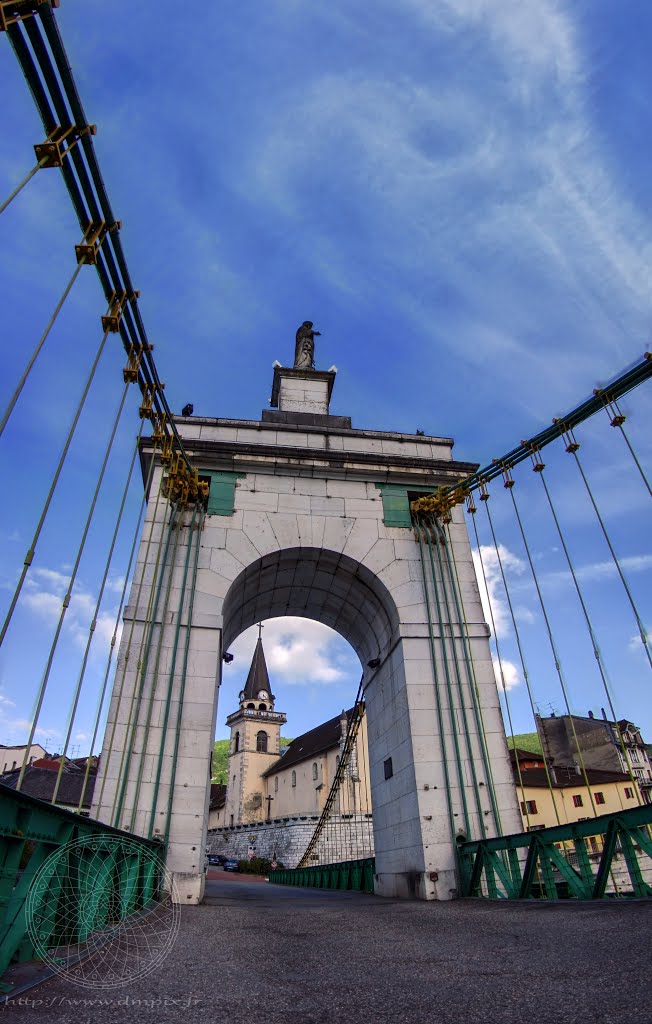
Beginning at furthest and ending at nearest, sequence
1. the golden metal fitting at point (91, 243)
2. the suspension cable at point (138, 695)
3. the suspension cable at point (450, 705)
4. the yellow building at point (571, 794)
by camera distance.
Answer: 1. the yellow building at point (571, 794)
2. the suspension cable at point (450, 705)
3. the suspension cable at point (138, 695)
4. the golden metal fitting at point (91, 243)

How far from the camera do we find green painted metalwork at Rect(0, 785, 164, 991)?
281 centimetres

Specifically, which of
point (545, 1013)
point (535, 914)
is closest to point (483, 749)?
point (535, 914)

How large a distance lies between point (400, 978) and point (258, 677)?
67968mm

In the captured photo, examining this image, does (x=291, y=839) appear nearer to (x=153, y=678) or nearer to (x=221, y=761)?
(x=153, y=678)

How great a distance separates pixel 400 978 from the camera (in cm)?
325

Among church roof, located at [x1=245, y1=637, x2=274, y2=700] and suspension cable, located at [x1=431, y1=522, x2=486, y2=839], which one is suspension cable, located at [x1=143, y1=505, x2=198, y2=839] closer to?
suspension cable, located at [x1=431, y1=522, x2=486, y2=839]

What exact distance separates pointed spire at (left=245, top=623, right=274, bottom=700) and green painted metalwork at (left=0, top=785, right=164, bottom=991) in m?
61.9

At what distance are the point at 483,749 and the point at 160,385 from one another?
27.5 feet

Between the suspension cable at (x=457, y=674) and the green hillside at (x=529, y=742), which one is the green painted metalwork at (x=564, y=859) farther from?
the green hillside at (x=529, y=742)

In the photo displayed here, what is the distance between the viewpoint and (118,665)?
32.0ft

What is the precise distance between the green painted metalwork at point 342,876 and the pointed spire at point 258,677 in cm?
4302

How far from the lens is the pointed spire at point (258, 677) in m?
66.8

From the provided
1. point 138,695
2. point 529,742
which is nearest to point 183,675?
point 138,695

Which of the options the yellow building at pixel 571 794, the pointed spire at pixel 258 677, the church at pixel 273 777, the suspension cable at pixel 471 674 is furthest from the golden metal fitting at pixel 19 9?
the pointed spire at pixel 258 677
